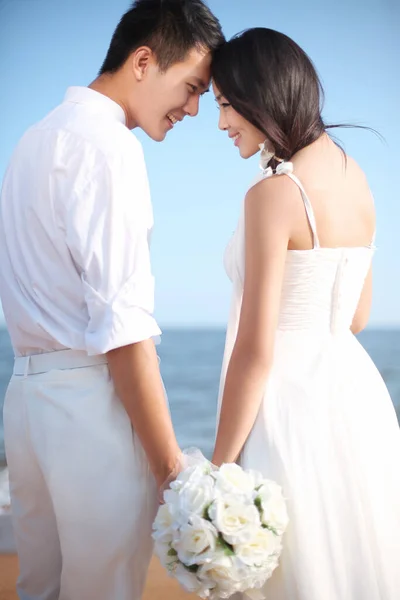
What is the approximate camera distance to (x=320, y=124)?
6.29ft

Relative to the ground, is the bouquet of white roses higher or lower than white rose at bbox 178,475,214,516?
lower

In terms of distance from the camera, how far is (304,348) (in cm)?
187

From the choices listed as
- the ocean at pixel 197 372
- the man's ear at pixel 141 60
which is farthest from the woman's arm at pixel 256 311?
the ocean at pixel 197 372

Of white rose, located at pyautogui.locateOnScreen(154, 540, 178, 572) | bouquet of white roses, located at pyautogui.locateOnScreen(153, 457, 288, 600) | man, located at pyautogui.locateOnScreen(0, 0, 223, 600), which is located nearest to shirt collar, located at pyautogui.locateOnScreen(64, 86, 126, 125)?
man, located at pyautogui.locateOnScreen(0, 0, 223, 600)

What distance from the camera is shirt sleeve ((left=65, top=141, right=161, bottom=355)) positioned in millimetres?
1486

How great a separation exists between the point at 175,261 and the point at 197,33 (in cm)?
1690

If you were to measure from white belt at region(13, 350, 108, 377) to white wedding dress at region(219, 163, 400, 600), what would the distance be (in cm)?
45

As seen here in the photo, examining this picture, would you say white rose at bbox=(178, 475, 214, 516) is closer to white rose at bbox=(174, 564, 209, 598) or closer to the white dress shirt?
white rose at bbox=(174, 564, 209, 598)

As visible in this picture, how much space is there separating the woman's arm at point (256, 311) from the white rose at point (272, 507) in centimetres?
19

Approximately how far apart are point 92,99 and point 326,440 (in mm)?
918

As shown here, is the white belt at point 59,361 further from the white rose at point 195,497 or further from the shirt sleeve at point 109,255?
the white rose at point 195,497

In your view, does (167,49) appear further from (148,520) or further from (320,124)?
(148,520)

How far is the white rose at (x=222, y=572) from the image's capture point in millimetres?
1482

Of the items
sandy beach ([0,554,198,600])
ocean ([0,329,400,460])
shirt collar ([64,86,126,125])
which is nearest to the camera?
shirt collar ([64,86,126,125])
